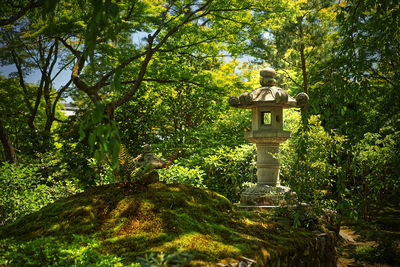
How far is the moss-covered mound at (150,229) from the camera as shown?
9.93 feet

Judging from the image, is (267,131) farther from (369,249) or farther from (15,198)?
(15,198)

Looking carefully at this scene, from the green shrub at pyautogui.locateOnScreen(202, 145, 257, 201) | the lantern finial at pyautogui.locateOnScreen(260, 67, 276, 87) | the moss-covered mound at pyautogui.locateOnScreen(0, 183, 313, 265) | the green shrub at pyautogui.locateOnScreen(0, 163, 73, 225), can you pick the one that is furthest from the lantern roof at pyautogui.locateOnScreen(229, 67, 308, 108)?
the green shrub at pyautogui.locateOnScreen(0, 163, 73, 225)

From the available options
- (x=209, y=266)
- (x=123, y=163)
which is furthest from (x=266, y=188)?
(x=209, y=266)

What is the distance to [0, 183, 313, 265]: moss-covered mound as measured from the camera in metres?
3.03

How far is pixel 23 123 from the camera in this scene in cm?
1437

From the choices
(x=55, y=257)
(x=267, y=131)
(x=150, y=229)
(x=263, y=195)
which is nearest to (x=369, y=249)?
(x=263, y=195)

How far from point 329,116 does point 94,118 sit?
2.16 m

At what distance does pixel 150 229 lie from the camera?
3.46 m

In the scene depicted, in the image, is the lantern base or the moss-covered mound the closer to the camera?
the moss-covered mound

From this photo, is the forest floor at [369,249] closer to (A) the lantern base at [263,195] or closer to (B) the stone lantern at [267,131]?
(A) the lantern base at [263,195]

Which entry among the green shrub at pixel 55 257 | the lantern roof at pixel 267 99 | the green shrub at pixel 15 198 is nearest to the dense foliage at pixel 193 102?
the green shrub at pixel 15 198

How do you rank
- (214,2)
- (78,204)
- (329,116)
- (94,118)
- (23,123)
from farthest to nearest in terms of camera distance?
(23,123)
(214,2)
(78,204)
(329,116)
(94,118)

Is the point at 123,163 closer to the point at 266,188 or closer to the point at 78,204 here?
the point at 78,204

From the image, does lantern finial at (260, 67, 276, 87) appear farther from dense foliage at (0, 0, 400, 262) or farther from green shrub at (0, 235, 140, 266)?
green shrub at (0, 235, 140, 266)
